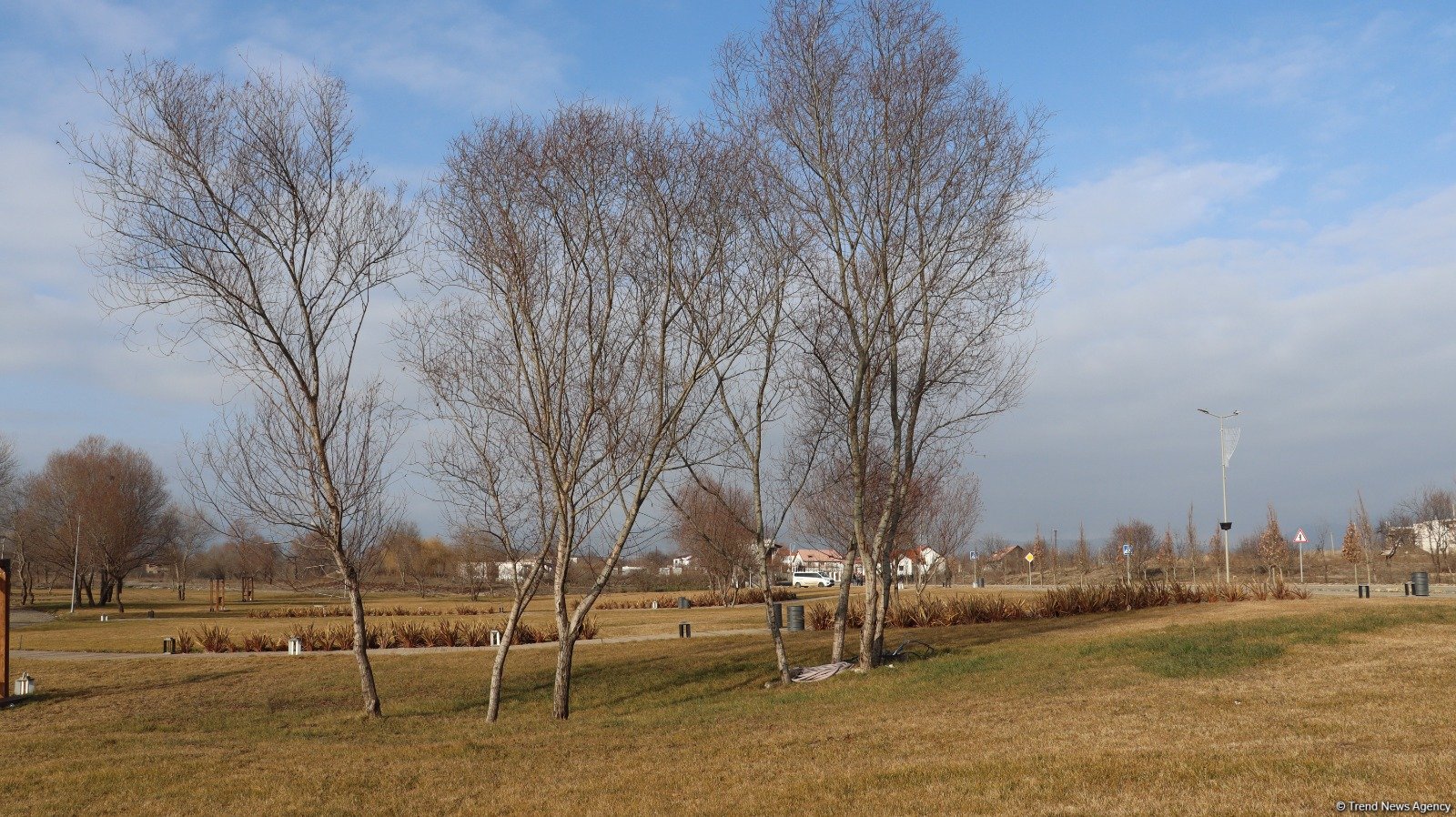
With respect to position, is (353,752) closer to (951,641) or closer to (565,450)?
(565,450)

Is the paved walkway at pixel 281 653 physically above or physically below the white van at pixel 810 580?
above

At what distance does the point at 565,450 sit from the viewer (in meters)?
14.9

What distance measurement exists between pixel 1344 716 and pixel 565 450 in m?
9.82

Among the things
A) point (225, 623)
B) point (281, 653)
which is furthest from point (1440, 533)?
point (225, 623)

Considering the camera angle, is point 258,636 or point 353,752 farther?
point 258,636

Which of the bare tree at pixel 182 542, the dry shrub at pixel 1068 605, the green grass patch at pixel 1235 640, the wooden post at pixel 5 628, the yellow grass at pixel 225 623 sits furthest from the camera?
the bare tree at pixel 182 542

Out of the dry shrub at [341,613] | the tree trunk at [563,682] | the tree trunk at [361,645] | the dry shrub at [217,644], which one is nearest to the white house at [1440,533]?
the dry shrub at [341,613]

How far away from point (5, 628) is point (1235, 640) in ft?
65.7

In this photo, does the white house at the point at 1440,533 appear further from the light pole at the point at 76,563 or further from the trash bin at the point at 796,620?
the light pole at the point at 76,563

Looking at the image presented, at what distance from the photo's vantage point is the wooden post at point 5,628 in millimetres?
17719

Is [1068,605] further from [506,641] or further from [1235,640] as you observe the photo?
[506,641]

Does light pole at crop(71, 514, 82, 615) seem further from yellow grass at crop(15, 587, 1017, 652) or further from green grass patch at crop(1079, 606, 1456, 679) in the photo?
green grass patch at crop(1079, 606, 1456, 679)

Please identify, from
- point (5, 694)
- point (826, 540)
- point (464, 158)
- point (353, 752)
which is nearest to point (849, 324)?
point (464, 158)

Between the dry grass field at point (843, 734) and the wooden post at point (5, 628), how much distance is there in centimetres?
73
